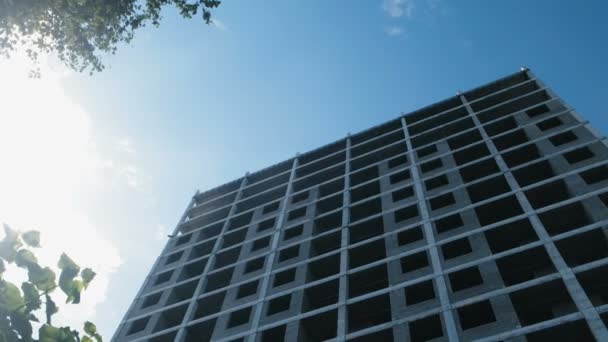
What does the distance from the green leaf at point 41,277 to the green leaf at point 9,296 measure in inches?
8.3

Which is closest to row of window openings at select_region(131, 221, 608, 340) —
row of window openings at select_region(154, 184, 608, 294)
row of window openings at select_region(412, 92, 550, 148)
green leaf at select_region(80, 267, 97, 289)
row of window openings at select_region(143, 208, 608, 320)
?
row of window openings at select_region(143, 208, 608, 320)

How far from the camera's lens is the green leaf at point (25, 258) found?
21.1ft

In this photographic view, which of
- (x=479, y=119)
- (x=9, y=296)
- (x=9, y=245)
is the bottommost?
(x=9, y=296)

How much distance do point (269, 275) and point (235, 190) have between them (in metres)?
17.9

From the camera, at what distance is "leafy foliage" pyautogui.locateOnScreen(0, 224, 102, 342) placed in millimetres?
6223

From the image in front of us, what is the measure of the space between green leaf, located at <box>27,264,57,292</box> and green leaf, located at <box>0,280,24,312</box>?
0.21 meters

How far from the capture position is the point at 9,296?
6.21 meters

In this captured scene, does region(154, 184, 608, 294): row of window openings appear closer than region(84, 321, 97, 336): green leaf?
No

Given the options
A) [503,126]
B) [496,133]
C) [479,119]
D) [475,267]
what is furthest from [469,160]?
[475,267]

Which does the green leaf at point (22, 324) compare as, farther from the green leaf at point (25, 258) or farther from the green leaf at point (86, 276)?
the green leaf at point (86, 276)

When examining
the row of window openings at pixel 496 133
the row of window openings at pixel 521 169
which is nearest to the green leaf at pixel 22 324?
the row of window openings at pixel 521 169

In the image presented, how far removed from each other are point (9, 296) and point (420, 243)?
23.9 meters

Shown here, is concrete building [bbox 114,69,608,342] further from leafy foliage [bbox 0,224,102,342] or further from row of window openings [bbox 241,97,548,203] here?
leafy foliage [bbox 0,224,102,342]

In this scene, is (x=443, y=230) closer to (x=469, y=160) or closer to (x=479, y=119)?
(x=469, y=160)
